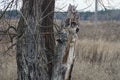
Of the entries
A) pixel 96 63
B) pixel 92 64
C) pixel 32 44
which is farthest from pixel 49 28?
pixel 96 63

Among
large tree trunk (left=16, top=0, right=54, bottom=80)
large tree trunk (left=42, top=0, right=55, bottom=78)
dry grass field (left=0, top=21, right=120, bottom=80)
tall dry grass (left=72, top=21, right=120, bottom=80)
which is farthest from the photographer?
tall dry grass (left=72, top=21, right=120, bottom=80)

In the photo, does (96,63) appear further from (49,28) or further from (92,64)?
(49,28)

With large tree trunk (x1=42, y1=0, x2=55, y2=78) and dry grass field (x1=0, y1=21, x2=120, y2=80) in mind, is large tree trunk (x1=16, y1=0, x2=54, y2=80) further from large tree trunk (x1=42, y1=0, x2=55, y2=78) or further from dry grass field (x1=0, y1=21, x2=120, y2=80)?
dry grass field (x1=0, y1=21, x2=120, y2=80)

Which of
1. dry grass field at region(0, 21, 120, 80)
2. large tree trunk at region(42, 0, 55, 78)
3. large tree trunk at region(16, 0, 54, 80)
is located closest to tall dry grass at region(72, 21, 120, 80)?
dry grass field at region(0, 21, 120, 80)

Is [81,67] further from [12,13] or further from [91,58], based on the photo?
[12,13]

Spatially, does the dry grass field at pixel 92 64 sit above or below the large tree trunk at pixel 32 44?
below

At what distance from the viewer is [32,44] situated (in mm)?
6457

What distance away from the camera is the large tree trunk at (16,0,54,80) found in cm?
644

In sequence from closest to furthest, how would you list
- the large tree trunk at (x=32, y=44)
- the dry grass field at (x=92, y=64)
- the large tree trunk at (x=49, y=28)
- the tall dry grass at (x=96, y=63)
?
the large tree trunk at (x=32, y=44) → the large tree trunk at (x=49, y=28) → the dry grass field at (x=92, y=64) → the tall dry grass at (x=96, y=63)

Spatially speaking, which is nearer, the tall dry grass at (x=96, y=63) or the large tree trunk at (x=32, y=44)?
the large tree trunk at (x=32, y=44)

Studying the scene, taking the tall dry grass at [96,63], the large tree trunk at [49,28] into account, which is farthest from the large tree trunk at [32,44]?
the tall dry grass at [96,63]

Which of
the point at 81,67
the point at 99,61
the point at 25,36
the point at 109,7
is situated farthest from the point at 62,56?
the point at 99,61

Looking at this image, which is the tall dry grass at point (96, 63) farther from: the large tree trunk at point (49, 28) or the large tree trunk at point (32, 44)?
the large tree trunk at point (32, 44)

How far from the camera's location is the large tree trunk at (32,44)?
644 cm
